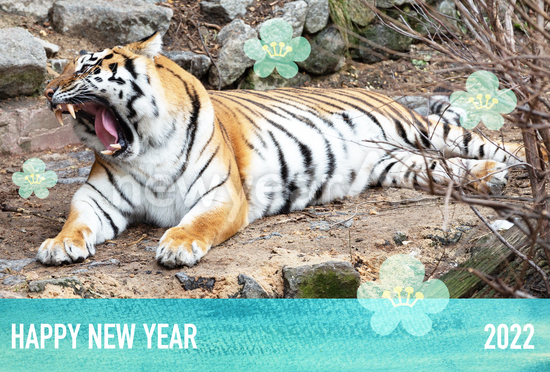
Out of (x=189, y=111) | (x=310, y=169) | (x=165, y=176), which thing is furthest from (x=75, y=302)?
(x=310, y=169)

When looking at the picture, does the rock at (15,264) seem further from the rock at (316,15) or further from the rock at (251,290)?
the rock at (316,15)

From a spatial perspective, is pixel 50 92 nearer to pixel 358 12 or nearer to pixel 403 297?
pixel 403 297

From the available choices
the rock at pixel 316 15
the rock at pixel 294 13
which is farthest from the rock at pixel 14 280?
the rock at pixel 316 15

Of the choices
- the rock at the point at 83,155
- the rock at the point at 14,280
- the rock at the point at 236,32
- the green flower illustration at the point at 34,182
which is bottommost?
the rock at the point at 83,155

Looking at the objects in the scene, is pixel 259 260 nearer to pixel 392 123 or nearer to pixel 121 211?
pixel 121 211

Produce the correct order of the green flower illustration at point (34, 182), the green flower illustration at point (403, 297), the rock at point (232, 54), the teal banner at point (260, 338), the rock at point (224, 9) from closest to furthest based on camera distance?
the teal banner at point (260, 338)
the green flower illustration at point (403, 297)
the green flower illustration at point (34, 182)
the rock at point (232, 54)
the rock at point (224, 9)
